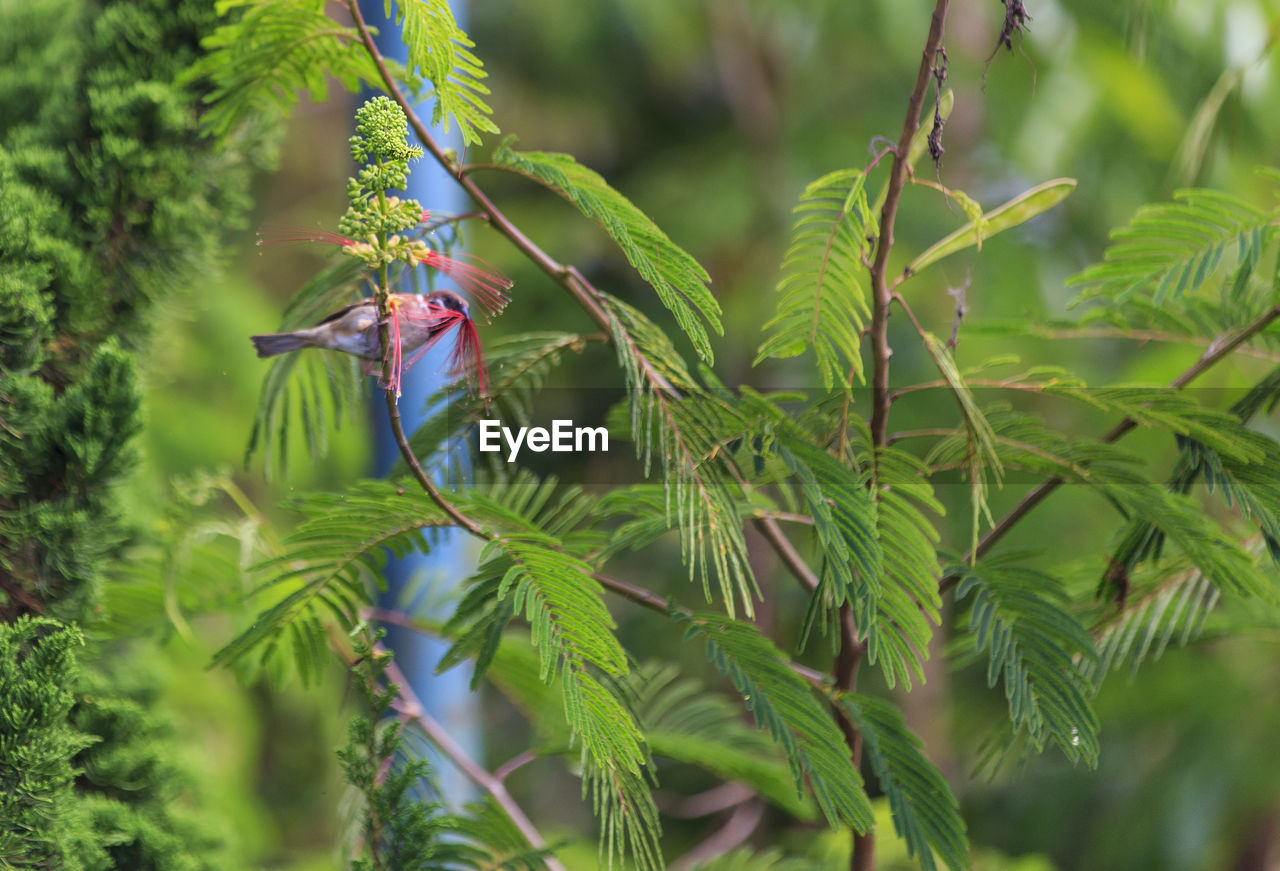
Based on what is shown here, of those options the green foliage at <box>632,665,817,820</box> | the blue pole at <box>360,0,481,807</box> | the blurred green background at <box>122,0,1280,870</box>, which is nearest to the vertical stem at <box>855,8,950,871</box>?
the green foliage at <box>632,665,817,820</box>

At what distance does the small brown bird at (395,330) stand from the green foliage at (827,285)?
157 mm

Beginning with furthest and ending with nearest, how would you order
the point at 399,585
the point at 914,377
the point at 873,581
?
the point at 914,377 < the point at 399,585 < the point at 873,581

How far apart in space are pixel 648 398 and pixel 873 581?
151 mm

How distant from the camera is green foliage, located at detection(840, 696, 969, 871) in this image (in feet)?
1.80

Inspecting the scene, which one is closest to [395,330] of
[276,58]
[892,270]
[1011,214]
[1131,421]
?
[276,58]

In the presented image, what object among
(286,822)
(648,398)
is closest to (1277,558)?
(648,398)

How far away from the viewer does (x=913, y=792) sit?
1.84 ft

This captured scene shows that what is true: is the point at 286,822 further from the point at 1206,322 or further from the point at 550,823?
the point at 1206,322

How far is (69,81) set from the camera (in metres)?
0.71

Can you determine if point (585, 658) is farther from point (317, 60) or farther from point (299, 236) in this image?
point (317, 60)

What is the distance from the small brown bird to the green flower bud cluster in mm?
31

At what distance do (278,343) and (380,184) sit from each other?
13cm

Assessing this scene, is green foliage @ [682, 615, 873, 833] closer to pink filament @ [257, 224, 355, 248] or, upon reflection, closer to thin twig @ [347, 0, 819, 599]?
thin twig @ [347, 0, 819, 599]

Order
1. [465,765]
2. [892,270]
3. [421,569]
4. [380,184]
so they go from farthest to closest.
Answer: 1. [892,270]
2. [421,569]
3. [465,765]
4. [380,184]
